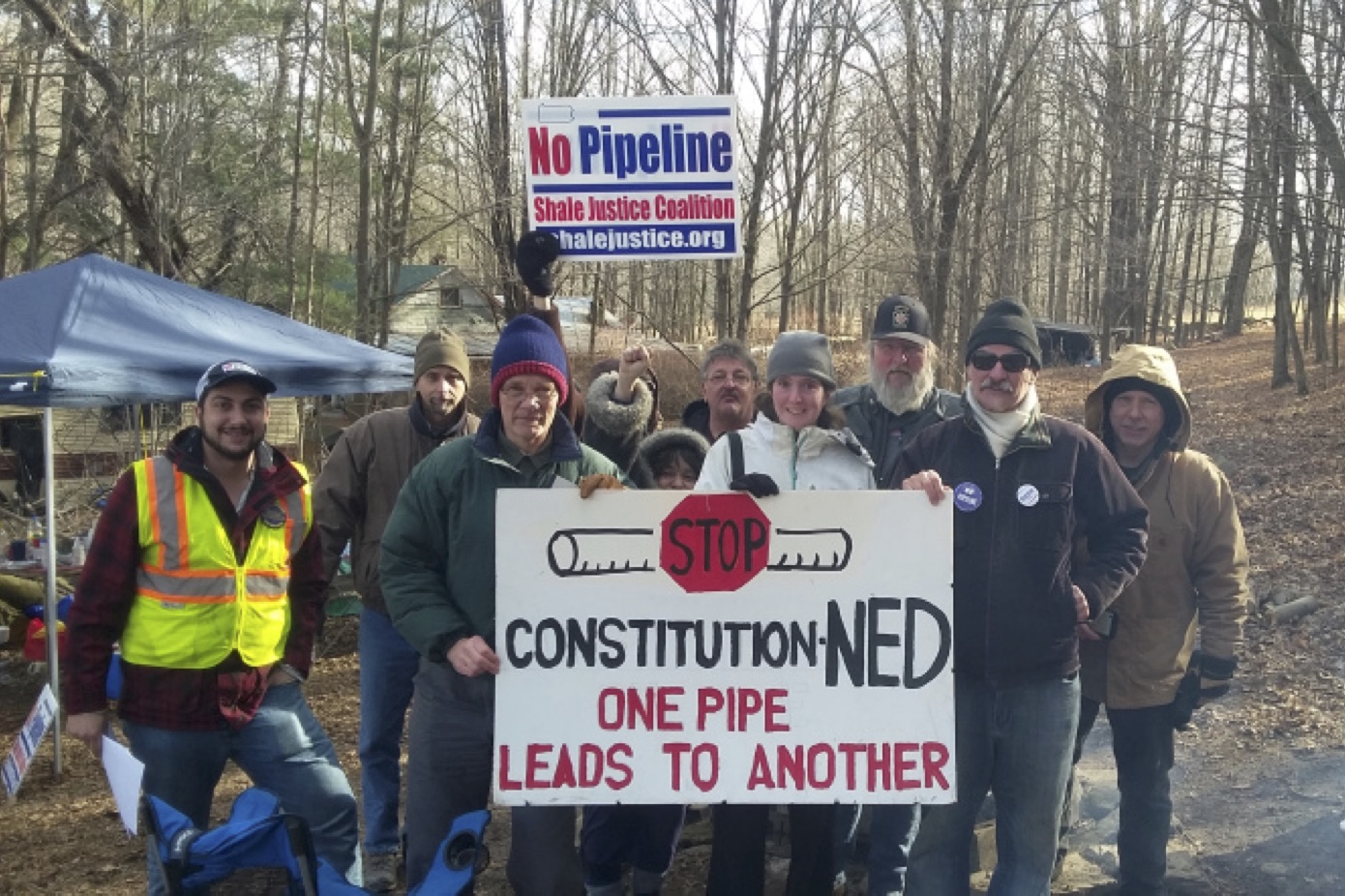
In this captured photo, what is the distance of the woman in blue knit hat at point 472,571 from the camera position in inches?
129

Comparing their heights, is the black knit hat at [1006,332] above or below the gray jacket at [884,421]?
above

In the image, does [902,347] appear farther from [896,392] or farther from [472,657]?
[472,657]

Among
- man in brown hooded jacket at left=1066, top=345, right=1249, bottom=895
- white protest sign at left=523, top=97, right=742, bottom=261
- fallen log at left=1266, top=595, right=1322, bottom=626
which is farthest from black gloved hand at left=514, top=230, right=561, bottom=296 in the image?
fallen log at left=1266, top=595, right=1322, bottom=626

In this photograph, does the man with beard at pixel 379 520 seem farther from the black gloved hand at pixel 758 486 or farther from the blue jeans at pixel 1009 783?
the blue jeans at pixel 1009 783

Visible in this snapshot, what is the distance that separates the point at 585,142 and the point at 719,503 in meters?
1.75

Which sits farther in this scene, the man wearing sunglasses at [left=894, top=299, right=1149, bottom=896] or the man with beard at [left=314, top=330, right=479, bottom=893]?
the man with beard at [left=314, top=330, right=479, bottom=893]

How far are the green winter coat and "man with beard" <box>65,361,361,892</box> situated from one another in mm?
488

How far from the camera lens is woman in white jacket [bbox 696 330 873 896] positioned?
11.4 feet

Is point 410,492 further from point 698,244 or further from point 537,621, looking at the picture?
point 698,244

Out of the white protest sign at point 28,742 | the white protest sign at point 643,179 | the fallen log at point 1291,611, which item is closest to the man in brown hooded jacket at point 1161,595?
the white protest sign at point 643,179

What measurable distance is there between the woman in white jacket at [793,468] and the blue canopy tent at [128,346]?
13.4ft

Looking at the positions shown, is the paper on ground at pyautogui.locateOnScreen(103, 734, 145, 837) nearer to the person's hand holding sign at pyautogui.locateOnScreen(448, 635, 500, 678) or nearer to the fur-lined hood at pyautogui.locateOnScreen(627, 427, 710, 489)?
the person's hand holding sign at pyautogui.locateOnScreen(448, 635, 500, 678)

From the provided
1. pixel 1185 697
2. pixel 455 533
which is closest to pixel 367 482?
pixel 455 533

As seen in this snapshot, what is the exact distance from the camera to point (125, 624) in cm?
340
